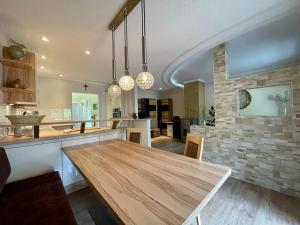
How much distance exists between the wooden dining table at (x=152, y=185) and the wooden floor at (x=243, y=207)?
0.93 m

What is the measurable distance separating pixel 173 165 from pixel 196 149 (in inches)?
21.2

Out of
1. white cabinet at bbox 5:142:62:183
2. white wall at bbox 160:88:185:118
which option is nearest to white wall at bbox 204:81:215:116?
white wall at bbox 160:88:185:118

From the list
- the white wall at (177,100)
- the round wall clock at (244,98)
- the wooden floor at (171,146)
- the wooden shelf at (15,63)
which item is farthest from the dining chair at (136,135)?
the white wall at (177,100)

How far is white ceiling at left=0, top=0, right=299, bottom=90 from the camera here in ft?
5.74

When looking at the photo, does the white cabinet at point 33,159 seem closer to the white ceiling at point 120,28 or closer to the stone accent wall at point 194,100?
the white ceiling at point 120,28

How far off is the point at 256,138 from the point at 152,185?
243 cm

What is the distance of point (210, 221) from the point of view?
1644mm

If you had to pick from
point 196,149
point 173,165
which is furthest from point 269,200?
point 173,165

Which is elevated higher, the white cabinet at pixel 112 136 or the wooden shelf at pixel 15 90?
the wooden shelf at pixel 15 90

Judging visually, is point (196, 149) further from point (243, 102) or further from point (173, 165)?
point (243, 102)

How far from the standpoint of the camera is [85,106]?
19.3 ft

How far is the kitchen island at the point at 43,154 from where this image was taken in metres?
1.74

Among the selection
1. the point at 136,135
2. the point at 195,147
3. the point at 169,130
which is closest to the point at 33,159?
the point at 136,135

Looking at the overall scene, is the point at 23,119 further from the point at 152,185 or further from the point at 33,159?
the point at 152,185
